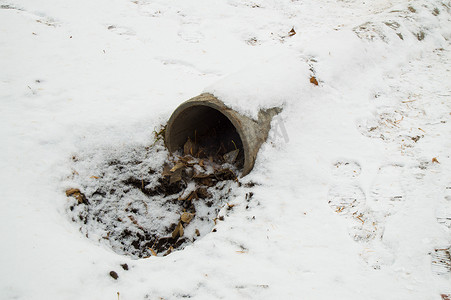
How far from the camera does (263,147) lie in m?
2.57

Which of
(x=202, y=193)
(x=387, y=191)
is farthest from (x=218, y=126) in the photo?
(x=387, y=191)

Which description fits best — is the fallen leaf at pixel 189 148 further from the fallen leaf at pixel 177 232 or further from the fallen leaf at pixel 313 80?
the fallen leaf at pixel 313 80

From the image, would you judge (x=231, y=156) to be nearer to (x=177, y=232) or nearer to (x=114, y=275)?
(x=177, y=232)

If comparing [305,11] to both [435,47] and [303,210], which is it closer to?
[435,47]

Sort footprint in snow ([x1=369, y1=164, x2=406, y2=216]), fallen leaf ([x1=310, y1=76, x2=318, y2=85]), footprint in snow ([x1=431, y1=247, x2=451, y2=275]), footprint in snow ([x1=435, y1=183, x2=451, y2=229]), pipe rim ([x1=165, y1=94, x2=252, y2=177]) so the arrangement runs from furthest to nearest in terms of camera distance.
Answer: fallen leaf ([x1=310, y1=76, x2=318, y2=85]), pipe rim ([x1=165, y1=94, x2=252, y2=177]), footprint in snow ([x1=369, y1=164, x2=406, y2=216]), footprint in snow ([x1=435, y1=183, x2=451, y2=229]), footprint in snow ([x1=431, y1=247, x2=451, y2=275])

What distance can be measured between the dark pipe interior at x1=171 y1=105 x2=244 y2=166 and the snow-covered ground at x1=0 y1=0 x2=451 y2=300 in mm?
264

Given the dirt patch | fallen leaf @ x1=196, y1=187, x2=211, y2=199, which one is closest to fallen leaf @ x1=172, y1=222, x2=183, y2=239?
the dirt patch

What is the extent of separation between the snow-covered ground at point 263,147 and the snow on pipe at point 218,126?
114mm

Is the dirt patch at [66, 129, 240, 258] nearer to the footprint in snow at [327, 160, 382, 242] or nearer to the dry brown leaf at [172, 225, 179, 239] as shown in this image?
the dry brown leaf at [172, 225, 179, 239]

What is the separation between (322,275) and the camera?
1.77 metres

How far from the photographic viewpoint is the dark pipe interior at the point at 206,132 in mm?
2733

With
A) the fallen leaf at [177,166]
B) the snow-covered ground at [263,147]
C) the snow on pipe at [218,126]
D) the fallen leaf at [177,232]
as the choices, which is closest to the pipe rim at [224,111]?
the snow on pipe at [218,126]

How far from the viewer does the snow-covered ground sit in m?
1.72

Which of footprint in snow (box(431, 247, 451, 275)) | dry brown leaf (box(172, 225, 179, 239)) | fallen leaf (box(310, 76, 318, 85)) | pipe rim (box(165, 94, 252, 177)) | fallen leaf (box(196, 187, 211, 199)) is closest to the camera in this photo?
footprint in snow (box(431, 247, 451, 275))
